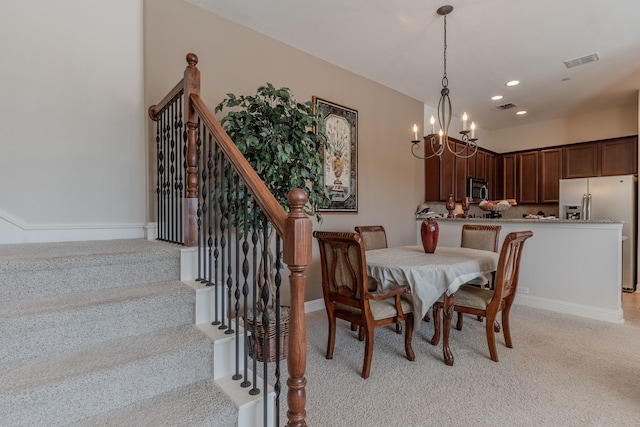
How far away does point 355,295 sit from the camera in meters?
2.32

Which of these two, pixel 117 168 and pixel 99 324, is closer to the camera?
pixel 99 324

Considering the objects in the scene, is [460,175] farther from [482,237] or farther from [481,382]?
[481,382]

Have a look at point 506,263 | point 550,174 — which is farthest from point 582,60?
point 506,263

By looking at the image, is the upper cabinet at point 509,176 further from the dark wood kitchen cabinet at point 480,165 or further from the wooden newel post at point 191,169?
the wooden newel post at point 191,169

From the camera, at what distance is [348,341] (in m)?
2.87

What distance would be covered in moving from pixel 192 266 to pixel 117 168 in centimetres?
123

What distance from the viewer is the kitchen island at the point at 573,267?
3422 mm

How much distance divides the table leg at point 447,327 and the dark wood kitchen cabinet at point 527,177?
4776 mm

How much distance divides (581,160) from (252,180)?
6.35 m

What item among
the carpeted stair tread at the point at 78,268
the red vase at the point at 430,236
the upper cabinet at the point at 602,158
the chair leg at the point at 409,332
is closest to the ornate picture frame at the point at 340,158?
the red vase at the point at 430,236

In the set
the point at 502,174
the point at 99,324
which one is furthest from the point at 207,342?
the point at 502,174

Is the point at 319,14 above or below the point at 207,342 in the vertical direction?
above

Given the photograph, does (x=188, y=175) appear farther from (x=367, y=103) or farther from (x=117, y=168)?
(x=367, y=103)

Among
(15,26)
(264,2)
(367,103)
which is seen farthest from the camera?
(367,103)
